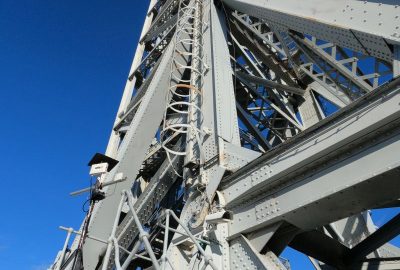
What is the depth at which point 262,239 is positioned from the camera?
438cm

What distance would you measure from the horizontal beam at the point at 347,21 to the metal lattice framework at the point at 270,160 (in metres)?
0.01

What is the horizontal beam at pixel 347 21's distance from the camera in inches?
158

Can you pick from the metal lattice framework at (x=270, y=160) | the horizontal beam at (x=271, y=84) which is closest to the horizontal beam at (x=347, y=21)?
the metal lattice framework at (x=270, y=160)

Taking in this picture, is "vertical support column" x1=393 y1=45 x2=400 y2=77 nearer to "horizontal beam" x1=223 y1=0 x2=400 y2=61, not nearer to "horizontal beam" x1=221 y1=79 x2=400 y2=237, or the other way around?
"horizontal beam" x1=223 y1=0 x2=400 y2=61

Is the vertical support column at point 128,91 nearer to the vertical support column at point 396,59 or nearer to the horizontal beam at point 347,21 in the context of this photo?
the horizontal beam at point 347,21

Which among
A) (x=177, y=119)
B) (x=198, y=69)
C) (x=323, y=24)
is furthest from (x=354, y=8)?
(x=177, y=119)

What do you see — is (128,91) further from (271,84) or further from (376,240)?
(376,240)

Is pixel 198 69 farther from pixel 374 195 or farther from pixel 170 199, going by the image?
pixel 374 195

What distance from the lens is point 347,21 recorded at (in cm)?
445

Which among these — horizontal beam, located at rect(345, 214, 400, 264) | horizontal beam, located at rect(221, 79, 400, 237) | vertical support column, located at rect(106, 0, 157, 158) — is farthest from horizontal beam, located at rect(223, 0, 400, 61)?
vertical support column, located at rect(106, 0, 157, 158)

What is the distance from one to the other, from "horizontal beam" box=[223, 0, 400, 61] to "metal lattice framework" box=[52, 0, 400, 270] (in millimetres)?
15

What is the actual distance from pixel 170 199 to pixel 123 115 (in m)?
3.28

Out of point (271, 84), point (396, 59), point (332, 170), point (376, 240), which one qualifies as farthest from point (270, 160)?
point (271, 84)

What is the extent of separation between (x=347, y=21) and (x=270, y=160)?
185 cm
